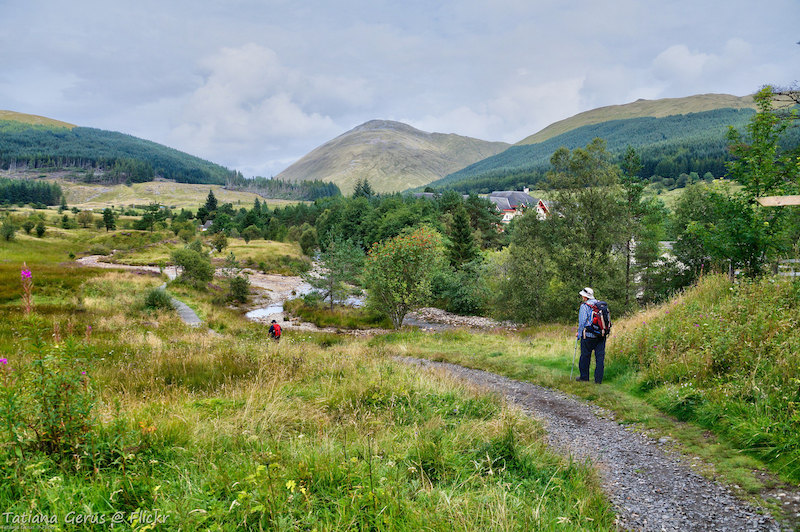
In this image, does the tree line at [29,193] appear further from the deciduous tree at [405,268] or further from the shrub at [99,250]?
the deciduous tree at [405,268]

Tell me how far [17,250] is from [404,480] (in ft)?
214

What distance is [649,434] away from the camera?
625 centimetres

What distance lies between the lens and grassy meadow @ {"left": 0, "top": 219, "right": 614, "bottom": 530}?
10.2 ft

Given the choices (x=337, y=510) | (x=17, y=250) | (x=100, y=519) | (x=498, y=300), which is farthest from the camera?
(x=17, y=250)

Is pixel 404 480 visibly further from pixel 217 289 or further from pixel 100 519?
pixel 217 289

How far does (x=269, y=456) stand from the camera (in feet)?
12.2

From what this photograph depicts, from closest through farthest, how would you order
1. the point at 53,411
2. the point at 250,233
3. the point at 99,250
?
the point at 53,411, the point at 99,250, the point at 250,233

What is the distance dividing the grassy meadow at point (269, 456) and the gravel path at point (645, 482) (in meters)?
0.40

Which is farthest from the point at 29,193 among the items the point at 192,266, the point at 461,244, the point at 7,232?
the point at 461,244

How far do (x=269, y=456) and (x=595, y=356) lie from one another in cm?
825

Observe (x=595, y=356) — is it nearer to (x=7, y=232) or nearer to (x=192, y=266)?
(x=192, y=266)

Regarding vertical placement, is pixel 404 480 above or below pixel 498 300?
above

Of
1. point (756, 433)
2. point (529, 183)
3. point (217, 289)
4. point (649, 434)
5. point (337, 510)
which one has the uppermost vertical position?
point (529, 183)

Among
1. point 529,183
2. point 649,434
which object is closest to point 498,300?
point 649,434
